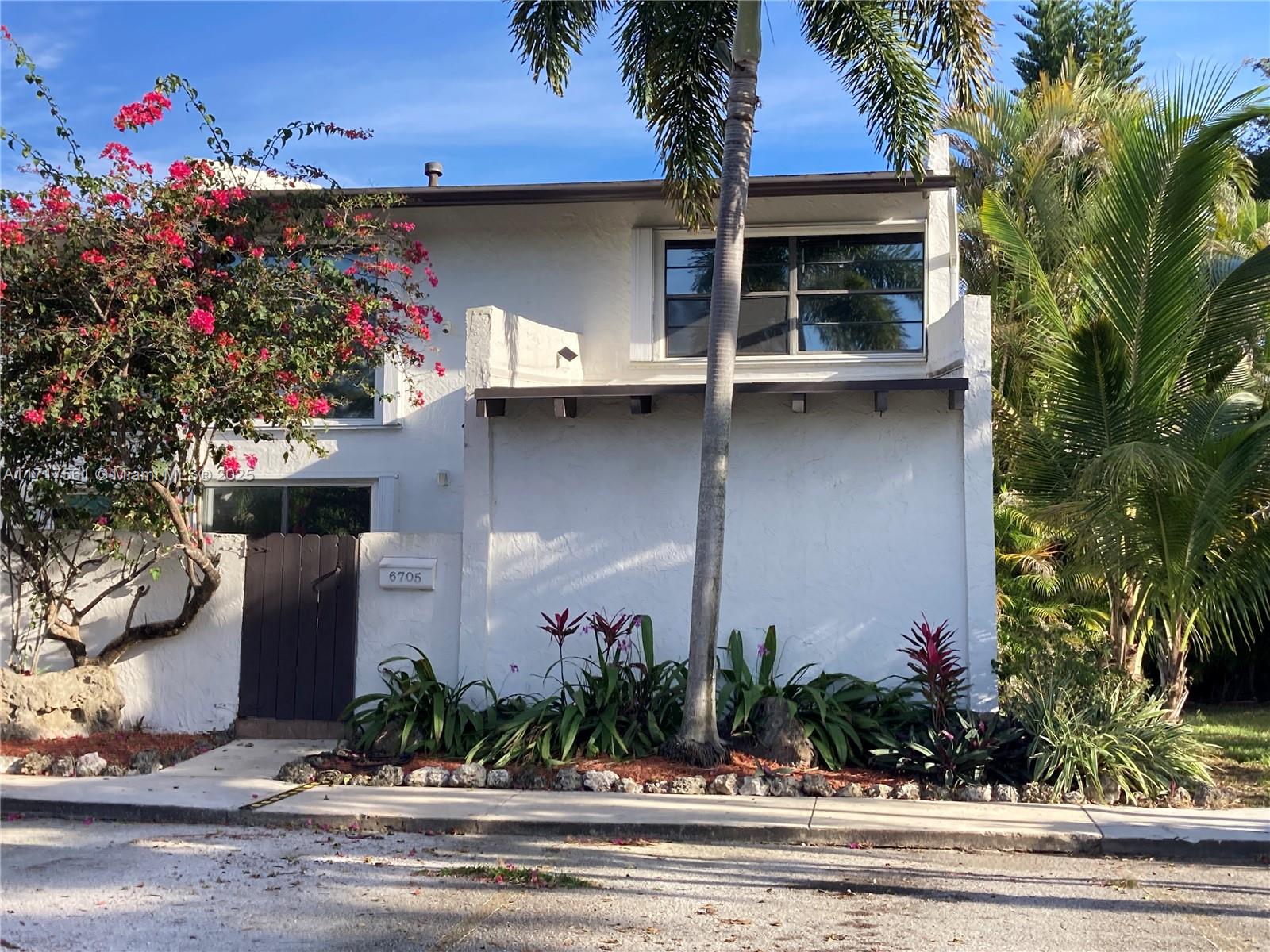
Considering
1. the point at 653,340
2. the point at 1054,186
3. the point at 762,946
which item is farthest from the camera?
the point at 1054,186

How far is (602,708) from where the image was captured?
10.0 meters

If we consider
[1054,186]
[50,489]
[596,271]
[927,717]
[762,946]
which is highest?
[1054,186]

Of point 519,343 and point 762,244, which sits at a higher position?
point 762,244

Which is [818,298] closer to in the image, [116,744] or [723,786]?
[723,786]

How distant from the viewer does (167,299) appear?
32.9 feet

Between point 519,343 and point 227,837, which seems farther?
point 519,343

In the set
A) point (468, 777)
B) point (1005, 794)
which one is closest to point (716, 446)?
point (468, 777)

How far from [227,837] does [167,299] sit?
184 inches

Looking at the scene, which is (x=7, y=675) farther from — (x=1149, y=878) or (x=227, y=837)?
(x=1149, y=878)

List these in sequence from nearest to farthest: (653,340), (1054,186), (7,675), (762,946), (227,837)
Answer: (762,946), (227,837), (7,675), (653,340), (1054,186)

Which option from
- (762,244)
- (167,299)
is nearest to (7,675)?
(167,299)

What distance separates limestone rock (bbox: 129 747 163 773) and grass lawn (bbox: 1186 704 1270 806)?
8.65m

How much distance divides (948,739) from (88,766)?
701cm

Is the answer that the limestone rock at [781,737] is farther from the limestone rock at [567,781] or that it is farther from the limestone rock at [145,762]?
the limestone rock at [145,762]
